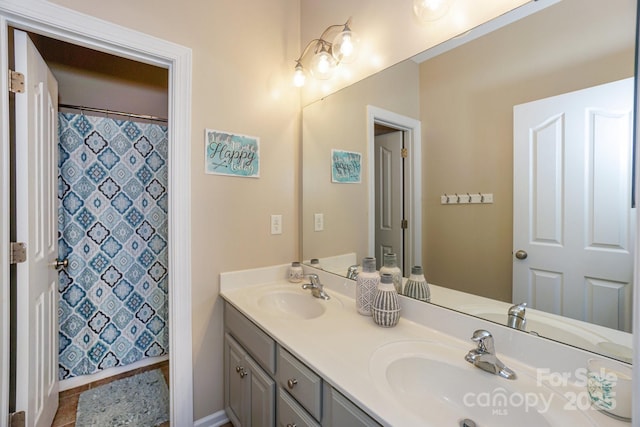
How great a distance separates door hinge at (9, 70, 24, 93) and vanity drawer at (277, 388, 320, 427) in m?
1.64

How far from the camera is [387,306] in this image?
110 cm

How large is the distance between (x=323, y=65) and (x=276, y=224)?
3.19 ft

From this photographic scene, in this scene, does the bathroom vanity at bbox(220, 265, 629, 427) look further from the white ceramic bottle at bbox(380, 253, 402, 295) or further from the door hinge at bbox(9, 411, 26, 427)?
the door hinge at bbox(9, 411, 26, 427)

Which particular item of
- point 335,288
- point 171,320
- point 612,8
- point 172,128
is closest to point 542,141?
point 612,8

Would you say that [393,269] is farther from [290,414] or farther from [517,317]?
[290,414]

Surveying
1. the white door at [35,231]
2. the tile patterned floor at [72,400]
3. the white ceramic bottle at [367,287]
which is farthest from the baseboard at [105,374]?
the white ceramic bottle at [367,287]

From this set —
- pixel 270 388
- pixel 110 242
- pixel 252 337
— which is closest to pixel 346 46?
pixel 252 337

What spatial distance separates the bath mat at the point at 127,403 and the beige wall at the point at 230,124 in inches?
16.1

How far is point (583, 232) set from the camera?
81 cm

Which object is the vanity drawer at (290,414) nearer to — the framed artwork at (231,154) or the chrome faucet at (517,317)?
the chrome faucet at (517,317)

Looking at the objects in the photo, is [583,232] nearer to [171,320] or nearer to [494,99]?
[494,99]

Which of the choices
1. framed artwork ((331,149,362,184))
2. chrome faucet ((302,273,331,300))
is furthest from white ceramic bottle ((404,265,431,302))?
framed artwork ((331,149,362,184))

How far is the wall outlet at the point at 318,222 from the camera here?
5.79 feet

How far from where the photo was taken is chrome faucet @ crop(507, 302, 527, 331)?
88 centimetres
